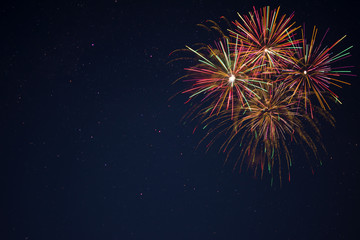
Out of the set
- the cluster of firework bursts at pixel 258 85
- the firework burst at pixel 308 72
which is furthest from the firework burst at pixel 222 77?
the firework burst at pixel 308 72

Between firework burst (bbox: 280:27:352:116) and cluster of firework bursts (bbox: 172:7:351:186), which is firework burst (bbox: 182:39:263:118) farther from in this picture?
firework burst (bbox: 280:27:352:116)

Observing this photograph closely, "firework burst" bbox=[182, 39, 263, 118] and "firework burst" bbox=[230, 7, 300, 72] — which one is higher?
"firework burst" bbox=[230, 7, 300, 72]

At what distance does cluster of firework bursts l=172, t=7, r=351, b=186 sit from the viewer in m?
2.08

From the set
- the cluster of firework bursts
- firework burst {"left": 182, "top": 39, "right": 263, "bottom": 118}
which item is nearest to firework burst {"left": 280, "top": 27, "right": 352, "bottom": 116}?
the cluster of firework bursts

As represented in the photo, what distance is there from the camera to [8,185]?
6.81 feet

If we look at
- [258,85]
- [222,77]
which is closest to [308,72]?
[258,85]

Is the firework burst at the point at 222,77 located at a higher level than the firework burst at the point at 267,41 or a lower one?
lower

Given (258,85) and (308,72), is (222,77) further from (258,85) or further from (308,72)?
(308,72)

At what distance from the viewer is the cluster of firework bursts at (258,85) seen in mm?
2084

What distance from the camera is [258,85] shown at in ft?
6.97

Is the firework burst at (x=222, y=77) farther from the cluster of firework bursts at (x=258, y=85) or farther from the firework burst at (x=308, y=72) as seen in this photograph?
the firework burst at (x=308, y=72)

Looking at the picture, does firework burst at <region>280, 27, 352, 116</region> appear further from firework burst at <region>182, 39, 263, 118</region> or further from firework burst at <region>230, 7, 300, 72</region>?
firework burst at <region>182, 39, 263, 118</region>

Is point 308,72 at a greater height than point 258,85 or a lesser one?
greater

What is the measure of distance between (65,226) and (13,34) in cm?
139
